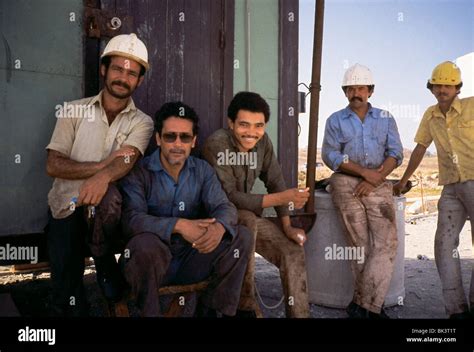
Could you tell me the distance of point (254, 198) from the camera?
3.62 metres

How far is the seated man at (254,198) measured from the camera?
3.62m

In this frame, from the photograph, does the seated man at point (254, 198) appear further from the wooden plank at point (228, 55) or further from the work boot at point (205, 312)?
the wooden plank at point (228, 55)

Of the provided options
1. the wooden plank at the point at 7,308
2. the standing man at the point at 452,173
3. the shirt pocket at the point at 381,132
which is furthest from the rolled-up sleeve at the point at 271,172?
the wooden plank at the point at 7,308

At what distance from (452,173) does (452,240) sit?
1.98ft

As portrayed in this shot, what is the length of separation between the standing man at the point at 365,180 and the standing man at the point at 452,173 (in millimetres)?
419

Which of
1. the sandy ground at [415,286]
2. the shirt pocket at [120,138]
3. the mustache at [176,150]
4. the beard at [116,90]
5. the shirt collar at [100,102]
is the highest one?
the beard at [116,90]

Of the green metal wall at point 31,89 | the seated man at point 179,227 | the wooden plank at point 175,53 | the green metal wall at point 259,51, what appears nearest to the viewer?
the seated man at point 179,227

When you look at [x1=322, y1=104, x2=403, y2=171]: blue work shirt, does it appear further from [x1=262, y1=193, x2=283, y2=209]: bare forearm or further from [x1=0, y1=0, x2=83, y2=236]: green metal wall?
[x1=0, y1=0, x2=83, y2=236]: green metal wall

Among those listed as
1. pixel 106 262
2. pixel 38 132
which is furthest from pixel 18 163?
pixel 106 262

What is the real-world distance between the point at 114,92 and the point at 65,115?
0.42m

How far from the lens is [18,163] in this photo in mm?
3799

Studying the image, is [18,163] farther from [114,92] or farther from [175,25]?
[175,25]

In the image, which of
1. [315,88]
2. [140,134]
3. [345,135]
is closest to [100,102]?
[140,134]

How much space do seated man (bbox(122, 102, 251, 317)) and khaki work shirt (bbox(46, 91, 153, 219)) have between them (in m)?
0.29
